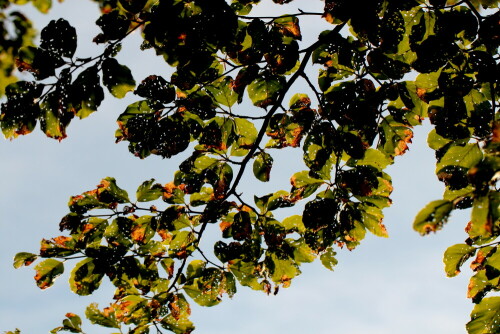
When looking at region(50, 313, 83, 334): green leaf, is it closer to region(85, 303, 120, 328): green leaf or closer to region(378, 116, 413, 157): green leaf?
region(85, 303, 120, 328): green leaf

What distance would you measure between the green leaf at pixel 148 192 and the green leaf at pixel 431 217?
2.01 metres

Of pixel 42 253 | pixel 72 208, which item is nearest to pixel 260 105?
pixel 72 208

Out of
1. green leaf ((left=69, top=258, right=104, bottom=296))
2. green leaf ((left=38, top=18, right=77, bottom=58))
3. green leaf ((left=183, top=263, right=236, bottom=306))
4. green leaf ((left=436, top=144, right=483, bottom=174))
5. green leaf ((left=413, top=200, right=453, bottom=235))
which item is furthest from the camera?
green leaf ((left=183, top=263, right=236, bottom=306))

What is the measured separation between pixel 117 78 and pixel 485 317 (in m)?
2.48

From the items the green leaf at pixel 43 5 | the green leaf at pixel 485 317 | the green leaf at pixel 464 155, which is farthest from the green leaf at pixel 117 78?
the green leaf at pixel 485 317

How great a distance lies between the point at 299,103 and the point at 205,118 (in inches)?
23.7

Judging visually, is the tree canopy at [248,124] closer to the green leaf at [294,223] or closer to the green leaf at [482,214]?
the green leaf at [294,223]

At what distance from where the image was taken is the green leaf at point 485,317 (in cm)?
234

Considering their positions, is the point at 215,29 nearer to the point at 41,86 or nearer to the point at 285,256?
the point at 41,86

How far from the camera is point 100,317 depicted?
2.71m

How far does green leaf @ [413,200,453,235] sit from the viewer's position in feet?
3.34

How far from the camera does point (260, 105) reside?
2406 millimetres

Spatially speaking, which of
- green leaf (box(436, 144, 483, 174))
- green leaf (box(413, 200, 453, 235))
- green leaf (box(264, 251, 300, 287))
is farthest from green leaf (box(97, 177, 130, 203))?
green leaf (box(413, 200, 453, 235))

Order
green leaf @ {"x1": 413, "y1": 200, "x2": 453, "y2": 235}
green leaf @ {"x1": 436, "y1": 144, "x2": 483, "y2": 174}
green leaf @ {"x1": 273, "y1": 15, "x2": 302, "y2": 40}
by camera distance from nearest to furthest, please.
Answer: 1. green leaf @ {"x1": 413, "y1": 200, "x2": 453, "y2": 235}
2. green leaf @ {"x1": 436, "y1": 144, "x2": 483, "y2": 174}
3. green leaf @ {"x1": 273, "y1": 15, "x2": 302, "y2": 40}
